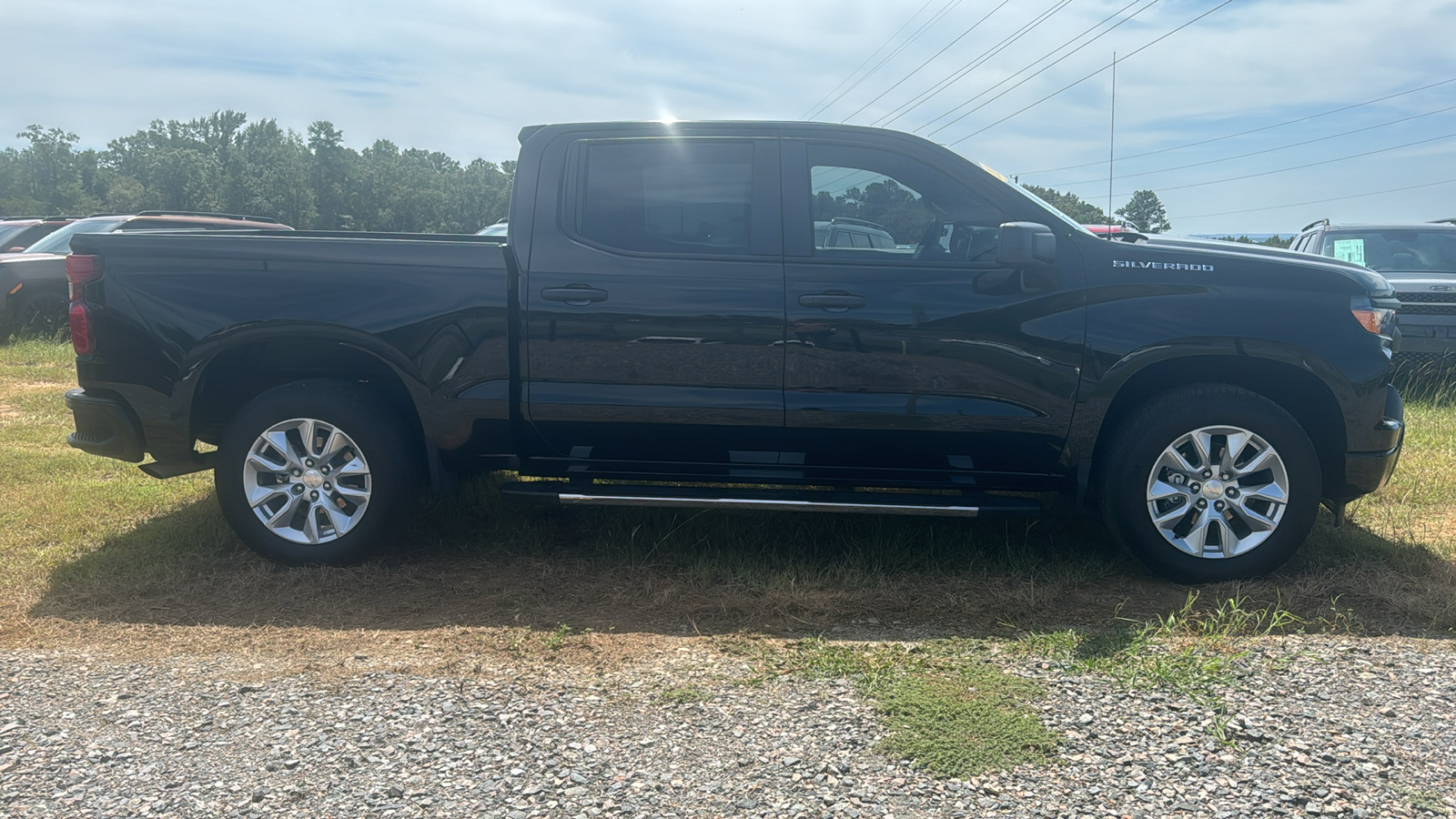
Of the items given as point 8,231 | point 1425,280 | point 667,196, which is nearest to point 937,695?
point 667,196

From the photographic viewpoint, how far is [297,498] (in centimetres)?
472

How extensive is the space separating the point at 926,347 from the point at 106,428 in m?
3.74

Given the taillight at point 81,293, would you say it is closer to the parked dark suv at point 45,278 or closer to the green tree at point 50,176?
the parked dark suv at point 45,278

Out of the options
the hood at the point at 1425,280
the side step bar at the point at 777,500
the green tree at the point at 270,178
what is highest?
the green tree at the point at 270,178

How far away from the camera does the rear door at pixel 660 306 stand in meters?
4.48

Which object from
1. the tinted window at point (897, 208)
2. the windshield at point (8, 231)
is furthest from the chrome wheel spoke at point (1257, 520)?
the windshield at point (8, 231)

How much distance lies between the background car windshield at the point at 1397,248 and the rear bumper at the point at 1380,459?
21.9ft

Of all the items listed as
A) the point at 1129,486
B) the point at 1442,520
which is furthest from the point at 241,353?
the point at 1442,520

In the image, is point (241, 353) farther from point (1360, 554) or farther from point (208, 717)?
point (1360, 554)

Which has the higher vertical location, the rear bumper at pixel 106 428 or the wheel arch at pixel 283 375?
the wheel arch at pixel 283 375

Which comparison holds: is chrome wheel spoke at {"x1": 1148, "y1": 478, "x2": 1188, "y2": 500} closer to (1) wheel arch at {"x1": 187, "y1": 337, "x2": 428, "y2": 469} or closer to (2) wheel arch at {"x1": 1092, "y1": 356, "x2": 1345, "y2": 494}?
(2) wheel arch at {"x1": 1092, "y1": 356, "x2": 1345, "y2": 494}

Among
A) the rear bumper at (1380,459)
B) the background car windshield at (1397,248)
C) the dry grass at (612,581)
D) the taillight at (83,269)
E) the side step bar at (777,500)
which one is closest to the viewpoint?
the dry grass at (612,581)

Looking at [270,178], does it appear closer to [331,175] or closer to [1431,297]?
[331,175]

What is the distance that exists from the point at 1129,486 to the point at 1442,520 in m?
2.38
